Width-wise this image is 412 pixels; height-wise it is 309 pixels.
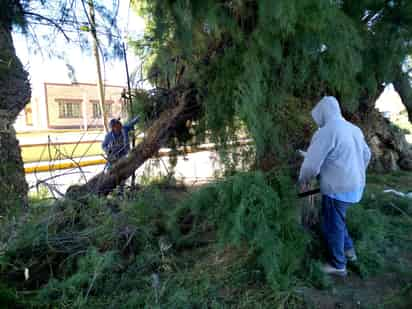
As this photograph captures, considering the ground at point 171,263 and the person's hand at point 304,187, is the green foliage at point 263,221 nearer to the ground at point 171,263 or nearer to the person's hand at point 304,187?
the ground at point 171,263

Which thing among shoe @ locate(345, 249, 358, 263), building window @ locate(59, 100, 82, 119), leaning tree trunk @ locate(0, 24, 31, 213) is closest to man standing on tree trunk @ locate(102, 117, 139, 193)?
leaning tree trunk @ locate(0, 24, 31, 213)

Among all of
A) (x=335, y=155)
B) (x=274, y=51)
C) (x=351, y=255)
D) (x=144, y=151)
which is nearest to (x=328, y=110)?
(x=335, y=155)

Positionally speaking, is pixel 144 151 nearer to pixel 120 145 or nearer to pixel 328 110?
pixel 120 145

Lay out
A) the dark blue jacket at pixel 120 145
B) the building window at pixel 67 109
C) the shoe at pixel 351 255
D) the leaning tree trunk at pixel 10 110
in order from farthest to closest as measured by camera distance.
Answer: the building window at pixel 67 109 < the dark blue jacket at pixel 120 145 < the leaning tree trunk at pixel 10 110 < the shoe at pixel 351 255

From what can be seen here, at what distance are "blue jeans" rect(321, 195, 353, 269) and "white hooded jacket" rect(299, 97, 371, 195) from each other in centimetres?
12

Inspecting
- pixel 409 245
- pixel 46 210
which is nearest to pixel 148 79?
pixel 46 210

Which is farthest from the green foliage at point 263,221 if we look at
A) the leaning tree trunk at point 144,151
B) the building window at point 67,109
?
the building window at point 67,109

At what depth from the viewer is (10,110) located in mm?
2980

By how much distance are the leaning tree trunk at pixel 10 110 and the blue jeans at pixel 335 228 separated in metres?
3.04

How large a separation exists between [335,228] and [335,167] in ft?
1.69

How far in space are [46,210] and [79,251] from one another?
61 centimetres

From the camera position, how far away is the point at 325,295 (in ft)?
6.63

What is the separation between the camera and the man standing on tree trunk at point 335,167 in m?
2.08

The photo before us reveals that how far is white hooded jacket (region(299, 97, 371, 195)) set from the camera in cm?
208
